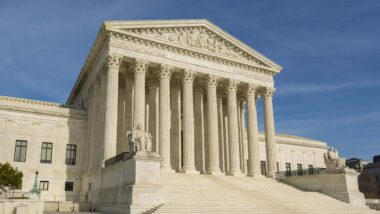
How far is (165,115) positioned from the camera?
36812mm

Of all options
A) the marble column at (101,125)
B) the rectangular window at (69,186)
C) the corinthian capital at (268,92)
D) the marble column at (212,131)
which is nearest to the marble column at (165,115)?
the marble column at (212,131)

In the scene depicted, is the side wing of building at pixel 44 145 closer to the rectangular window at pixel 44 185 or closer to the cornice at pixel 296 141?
the rectangular window at pixel 44 185

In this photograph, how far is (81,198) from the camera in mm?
36656

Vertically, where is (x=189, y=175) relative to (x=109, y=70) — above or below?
below

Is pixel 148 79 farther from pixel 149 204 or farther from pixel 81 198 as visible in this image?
pixel 149 204

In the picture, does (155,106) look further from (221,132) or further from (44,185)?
(44,185)

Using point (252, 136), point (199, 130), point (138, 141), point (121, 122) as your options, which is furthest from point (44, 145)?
point (252, 136)

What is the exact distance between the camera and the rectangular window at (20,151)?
37494 mm

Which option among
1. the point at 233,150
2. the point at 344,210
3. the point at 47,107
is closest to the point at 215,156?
the point at 233,150

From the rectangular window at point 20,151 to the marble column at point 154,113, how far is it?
13349 mm

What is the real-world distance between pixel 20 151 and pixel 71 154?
5.25 metres

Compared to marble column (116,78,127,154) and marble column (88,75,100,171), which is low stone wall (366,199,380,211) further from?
marble column (88,75,100,171)

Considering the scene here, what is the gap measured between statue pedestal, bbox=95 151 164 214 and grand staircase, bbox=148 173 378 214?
37.0 inches

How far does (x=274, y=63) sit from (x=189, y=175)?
67.7ft
